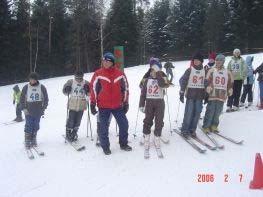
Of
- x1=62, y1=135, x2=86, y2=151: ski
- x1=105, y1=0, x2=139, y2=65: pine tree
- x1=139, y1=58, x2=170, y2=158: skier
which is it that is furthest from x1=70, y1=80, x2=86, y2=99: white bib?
x1=105, y1=0, x2=139, y2=65: pine tree

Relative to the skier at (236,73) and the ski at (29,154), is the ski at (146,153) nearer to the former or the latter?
the ski at (29,154)

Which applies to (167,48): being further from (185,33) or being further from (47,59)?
(47,59)

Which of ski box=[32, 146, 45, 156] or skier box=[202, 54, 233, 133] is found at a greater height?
skier box=[202, 54, 233, 133]

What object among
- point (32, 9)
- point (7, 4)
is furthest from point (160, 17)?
point (7, 4)

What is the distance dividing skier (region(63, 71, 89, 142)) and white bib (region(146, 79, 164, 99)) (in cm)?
183

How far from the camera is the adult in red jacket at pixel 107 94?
7656mm

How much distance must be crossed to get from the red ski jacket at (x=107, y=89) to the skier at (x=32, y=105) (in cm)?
205

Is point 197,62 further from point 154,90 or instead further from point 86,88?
point 86,88

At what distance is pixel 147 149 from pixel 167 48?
46631 millimetres

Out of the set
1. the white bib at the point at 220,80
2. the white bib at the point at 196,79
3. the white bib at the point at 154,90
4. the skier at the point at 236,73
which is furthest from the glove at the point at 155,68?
the skier at the point at 236,73

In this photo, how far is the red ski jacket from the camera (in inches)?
301

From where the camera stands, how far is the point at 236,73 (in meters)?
11.3

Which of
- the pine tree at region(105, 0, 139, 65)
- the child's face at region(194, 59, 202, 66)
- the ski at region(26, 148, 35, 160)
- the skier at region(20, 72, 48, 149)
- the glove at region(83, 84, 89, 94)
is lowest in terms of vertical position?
the ski at region(26, 148, 35, 160)
